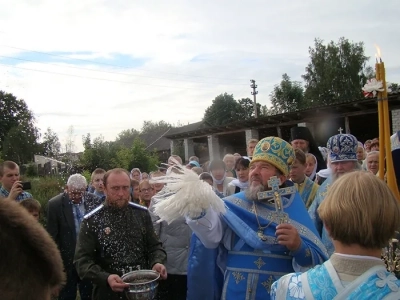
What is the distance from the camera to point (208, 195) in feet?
8.59

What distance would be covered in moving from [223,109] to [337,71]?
1065 inches

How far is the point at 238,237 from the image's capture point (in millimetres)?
3008

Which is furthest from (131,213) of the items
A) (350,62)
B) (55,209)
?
(350,62)

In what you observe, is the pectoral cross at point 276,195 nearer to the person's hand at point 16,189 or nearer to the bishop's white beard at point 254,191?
the bishop's white beard at point 254,191

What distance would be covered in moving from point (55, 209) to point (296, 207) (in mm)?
3742

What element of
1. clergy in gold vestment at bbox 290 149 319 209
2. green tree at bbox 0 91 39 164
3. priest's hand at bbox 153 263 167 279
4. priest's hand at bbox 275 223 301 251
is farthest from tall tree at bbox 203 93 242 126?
priest's hand at bbox 275 223 301 251

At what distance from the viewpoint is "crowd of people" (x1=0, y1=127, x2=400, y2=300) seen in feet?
3.50

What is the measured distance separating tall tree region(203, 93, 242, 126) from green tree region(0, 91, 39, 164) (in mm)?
28443

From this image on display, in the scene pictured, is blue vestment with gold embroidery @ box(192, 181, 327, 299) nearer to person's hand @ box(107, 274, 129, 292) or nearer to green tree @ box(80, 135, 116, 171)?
person's hand @ box(107, 274, 129, 292)

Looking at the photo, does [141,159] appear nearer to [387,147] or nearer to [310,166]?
[310,166]

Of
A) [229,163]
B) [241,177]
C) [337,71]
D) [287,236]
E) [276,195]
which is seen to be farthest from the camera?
[337,71]

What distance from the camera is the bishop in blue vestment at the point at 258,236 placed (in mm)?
2830

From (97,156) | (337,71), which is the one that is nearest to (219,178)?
(97,156)

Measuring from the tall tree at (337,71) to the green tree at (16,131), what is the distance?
1376 inches
